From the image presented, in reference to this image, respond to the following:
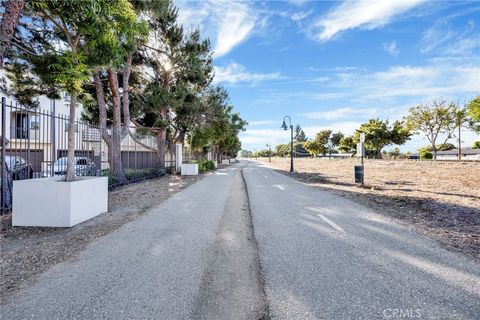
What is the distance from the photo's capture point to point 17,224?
544 centimetres

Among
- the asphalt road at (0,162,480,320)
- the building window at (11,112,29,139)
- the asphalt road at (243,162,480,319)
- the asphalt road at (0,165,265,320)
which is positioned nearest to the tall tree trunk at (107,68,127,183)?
the building window at (11,112,29,139)

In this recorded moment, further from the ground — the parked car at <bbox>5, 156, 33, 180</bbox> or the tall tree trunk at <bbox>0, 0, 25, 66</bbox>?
the tall tree trunk at <bbox>0, 0, 25, 66</bbox>

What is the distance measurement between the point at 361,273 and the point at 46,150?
1032cm

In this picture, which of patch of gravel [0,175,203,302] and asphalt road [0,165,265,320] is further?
patch of gravel [0,175,203,302]

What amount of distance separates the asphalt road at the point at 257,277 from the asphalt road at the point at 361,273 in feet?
0.04

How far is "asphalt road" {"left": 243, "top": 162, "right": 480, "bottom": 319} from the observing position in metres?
2.57

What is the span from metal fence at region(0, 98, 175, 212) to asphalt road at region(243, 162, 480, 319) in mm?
6157

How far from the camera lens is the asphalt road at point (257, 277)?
257cm

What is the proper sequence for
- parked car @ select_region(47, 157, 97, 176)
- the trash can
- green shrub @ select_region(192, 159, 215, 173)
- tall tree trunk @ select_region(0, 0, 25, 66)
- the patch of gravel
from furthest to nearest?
green shrub @ select_region(192, 159, 215, 173)
the trash can
parked car @ select_region(47, 157, 97, 176)
tall tree trunk @ select_region(0, 0, 25, 66)
the patch of gravel

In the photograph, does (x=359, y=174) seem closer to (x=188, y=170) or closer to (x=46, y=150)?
(x=188, y=170)

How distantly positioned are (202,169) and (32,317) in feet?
73.9

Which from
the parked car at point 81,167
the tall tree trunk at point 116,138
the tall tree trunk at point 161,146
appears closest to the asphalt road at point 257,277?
the parked car at point 81,167

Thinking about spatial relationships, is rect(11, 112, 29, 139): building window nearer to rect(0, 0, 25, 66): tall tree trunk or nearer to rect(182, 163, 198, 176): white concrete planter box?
rect(0, 0, 25, 66): tall tree trunk

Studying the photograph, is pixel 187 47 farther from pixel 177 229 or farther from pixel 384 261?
pixel 384 261
